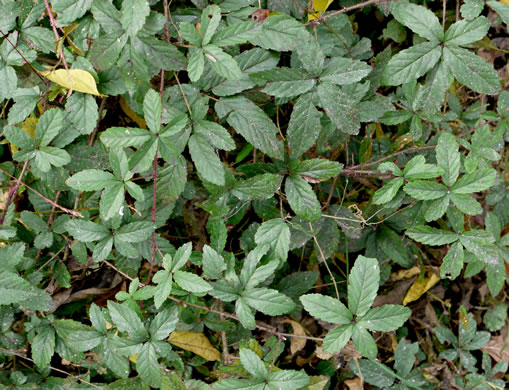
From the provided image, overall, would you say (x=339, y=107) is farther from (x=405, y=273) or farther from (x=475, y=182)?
(x=405, y=273)

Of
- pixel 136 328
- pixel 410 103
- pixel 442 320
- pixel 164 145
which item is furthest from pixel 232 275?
pixel 442 320

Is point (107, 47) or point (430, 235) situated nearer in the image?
point (107, 47)

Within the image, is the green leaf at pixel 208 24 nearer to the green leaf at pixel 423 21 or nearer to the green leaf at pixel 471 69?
the green leaf at pixel 423 21

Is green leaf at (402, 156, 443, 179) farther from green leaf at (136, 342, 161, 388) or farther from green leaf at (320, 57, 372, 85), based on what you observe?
green leaf at (136, 342, 161, 388)

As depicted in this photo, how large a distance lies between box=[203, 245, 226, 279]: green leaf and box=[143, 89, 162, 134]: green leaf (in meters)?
0.45

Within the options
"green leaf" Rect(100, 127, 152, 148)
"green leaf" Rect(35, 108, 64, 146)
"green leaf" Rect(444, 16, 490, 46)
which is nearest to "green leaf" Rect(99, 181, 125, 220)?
"green leaf" Rect(100, 127, 152, 148)

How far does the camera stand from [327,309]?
60.2 inches

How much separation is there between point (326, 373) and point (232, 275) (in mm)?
959

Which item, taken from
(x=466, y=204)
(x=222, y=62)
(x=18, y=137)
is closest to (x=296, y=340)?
(x=466, y=204)

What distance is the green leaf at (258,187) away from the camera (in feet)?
5.31

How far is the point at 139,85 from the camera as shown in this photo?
1.60 meters

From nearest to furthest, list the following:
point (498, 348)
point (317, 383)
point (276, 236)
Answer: point (276, 236) → point (317, 383) → point (498, 348)

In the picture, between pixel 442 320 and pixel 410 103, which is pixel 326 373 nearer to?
pixel 442 320

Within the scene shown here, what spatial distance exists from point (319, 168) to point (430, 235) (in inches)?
18.8
